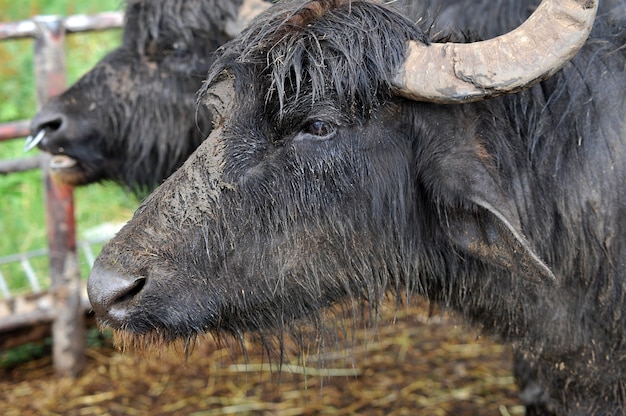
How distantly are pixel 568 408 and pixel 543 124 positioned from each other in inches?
56.1

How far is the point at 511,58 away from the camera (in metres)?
2.79

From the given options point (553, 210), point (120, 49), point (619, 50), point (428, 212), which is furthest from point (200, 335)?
point (120, 49)

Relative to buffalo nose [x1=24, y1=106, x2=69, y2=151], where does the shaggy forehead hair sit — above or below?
above

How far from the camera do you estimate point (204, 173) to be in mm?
3080

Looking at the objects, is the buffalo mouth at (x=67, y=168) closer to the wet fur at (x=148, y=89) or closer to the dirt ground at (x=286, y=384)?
the wet fur at (x=148, y=89)

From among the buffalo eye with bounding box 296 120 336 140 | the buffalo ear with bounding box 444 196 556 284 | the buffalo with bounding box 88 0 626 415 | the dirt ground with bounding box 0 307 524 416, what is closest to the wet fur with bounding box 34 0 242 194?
the dirt ground with bounding box 0 307 524 416

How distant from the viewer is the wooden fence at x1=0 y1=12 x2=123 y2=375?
5.32 m

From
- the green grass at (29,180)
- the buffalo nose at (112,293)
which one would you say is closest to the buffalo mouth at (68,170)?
the green grass at (29,180)

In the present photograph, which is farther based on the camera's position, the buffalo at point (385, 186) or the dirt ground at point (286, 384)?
the dirt ground at point (286, 384)

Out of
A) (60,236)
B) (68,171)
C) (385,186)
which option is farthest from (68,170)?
(385,186)

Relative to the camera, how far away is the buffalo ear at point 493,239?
2.93 m

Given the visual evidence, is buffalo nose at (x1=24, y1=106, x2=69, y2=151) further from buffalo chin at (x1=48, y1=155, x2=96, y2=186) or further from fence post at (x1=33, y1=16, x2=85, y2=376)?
fence post at (x1=33, y1=16, x2=85, y2=376)

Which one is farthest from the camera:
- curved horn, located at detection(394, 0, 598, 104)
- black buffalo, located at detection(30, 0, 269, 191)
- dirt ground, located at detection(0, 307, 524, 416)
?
dirt ground, located at detection(0, 307, 524, 416)

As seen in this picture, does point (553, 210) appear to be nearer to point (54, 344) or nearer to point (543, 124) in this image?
point (543, 124)
